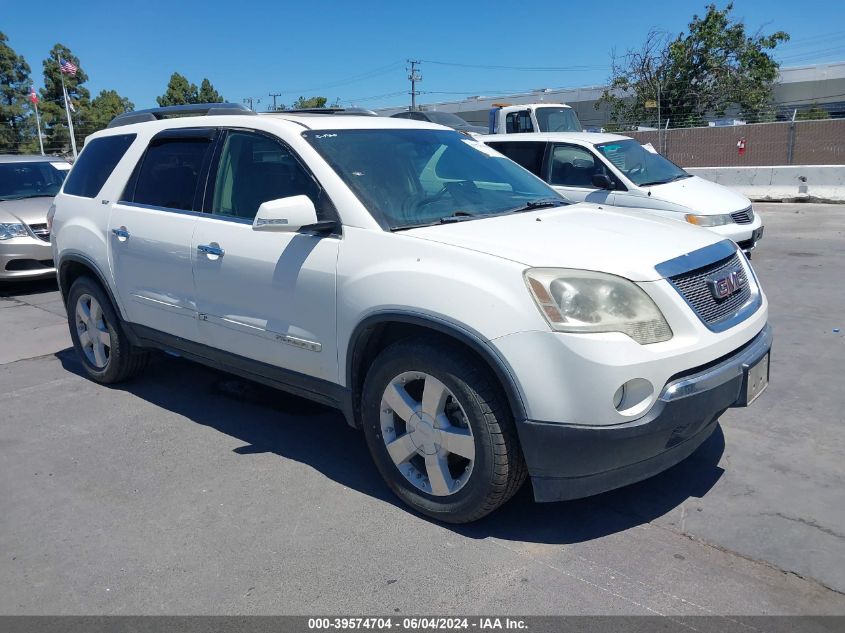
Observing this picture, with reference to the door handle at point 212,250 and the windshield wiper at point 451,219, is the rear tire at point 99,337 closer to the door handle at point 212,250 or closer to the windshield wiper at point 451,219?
the door handle at point 212,250

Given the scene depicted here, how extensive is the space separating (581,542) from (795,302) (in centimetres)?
524

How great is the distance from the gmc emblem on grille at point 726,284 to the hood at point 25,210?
8936 millimetres

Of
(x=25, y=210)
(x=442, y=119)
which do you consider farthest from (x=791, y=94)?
(x=25, y=210)

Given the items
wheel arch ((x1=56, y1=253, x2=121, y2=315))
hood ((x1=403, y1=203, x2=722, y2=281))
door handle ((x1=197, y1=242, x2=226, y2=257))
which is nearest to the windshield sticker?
hood ((x1=403, y1=203, x2=722, y2=281))

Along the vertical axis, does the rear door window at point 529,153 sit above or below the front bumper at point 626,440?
above

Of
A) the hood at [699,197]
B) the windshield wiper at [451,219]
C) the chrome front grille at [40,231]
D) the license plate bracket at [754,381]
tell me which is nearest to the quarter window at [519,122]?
the hood at [699,197]

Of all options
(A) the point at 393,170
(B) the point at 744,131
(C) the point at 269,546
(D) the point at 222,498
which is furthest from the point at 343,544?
(B) the point at 744,131

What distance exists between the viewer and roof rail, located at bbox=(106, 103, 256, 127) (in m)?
4.71

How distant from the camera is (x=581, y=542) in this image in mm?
3295

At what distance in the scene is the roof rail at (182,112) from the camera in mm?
4711

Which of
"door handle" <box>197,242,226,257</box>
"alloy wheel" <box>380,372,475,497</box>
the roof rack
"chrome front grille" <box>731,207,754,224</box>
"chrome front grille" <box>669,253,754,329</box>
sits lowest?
"alloy wheel" <box>380,372,475,497</box>

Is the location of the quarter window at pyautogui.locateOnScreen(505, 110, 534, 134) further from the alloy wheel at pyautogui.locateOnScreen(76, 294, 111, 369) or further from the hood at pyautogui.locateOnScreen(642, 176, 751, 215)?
the alloy wheel at pyautogui.locateOnScreen(76, 294, 111, 369)

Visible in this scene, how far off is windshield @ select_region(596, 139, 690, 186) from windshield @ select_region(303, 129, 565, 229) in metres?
5.03

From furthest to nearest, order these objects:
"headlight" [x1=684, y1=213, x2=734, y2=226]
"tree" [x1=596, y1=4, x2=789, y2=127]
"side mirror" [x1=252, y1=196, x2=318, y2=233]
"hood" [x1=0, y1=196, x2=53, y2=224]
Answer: "tree" [x1=596, y1=4, x2=789, y2=127], "hood" [x1=0, y1=196, x2=53, y2=224], "headlight" [x1=684, y1=213, x2=734, y2=226], "side mirror" [x1=252, y1=196, x2=318, y2=233]
